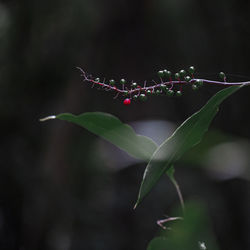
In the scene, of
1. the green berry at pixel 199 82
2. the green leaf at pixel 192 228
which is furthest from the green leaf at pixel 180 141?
the green leaf at pixel 192 228

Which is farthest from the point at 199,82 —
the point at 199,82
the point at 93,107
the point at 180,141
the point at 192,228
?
the point at 93,107

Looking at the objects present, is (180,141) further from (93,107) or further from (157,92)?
(93,107)

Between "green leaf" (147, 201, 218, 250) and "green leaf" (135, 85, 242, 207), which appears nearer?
"green leaf" (147, 201, 218, 250)

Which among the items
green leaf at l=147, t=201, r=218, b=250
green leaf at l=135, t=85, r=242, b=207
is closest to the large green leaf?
green leaf at l=135, t=85, r=242, b=207

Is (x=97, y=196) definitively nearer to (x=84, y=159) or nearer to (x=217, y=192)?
(x=84, y=159)

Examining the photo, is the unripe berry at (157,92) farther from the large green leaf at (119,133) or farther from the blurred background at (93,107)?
the blurred background at (93,107)

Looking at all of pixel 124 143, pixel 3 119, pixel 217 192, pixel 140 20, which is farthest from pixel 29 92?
pixel 124 143

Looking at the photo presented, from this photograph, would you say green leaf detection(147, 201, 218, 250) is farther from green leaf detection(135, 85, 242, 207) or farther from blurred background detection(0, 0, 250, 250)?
blurred background detection(0, 0, 250, 250)
